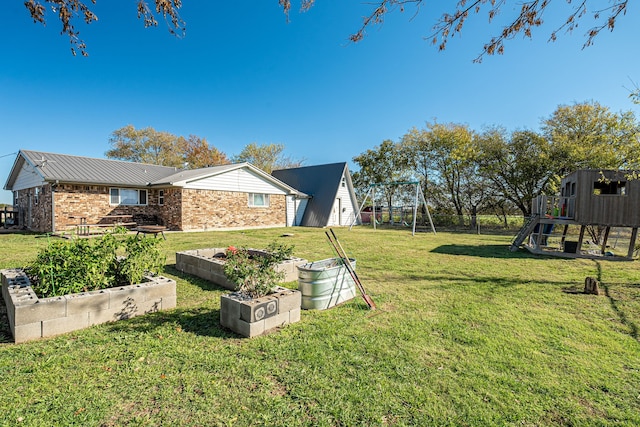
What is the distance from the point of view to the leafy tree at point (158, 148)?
113ft

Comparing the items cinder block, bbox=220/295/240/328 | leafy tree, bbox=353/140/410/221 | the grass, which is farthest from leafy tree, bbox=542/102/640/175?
cinder block, bbox=220/295/240/328

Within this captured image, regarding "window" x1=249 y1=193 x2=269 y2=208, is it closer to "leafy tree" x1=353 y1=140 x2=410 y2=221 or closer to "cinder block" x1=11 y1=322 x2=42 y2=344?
"leafy tree" x1=353 y1=140 x2=410 y2=221

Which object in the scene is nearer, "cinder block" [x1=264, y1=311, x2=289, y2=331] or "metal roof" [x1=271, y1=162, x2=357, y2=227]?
"cinder block" [x1=264, y1=311, x2=289, y2=331]

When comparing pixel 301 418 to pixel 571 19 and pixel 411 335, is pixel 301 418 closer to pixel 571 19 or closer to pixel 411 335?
pixel 411 335

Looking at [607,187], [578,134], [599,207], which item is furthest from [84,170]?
[578,134]

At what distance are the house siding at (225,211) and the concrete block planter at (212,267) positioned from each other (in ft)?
31.3

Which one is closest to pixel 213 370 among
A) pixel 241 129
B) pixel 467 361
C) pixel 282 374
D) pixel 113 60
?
pixel 282 374

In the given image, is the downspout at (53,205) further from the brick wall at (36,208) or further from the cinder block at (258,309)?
the cinder block at (258,309)

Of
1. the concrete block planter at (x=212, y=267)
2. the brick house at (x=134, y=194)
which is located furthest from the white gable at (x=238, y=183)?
the concrete block planter at (x=212, y=267)

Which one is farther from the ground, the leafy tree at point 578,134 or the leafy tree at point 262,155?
the leafy tree at point 262,155

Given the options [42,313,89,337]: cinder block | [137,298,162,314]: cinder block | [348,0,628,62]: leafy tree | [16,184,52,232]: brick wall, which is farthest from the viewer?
[16,184,52,232]: brick wall

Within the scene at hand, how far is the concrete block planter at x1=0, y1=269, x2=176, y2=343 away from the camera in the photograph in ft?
10.9

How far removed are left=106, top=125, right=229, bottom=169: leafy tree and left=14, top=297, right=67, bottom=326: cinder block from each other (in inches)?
1306

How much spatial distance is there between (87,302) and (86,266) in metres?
0.51
